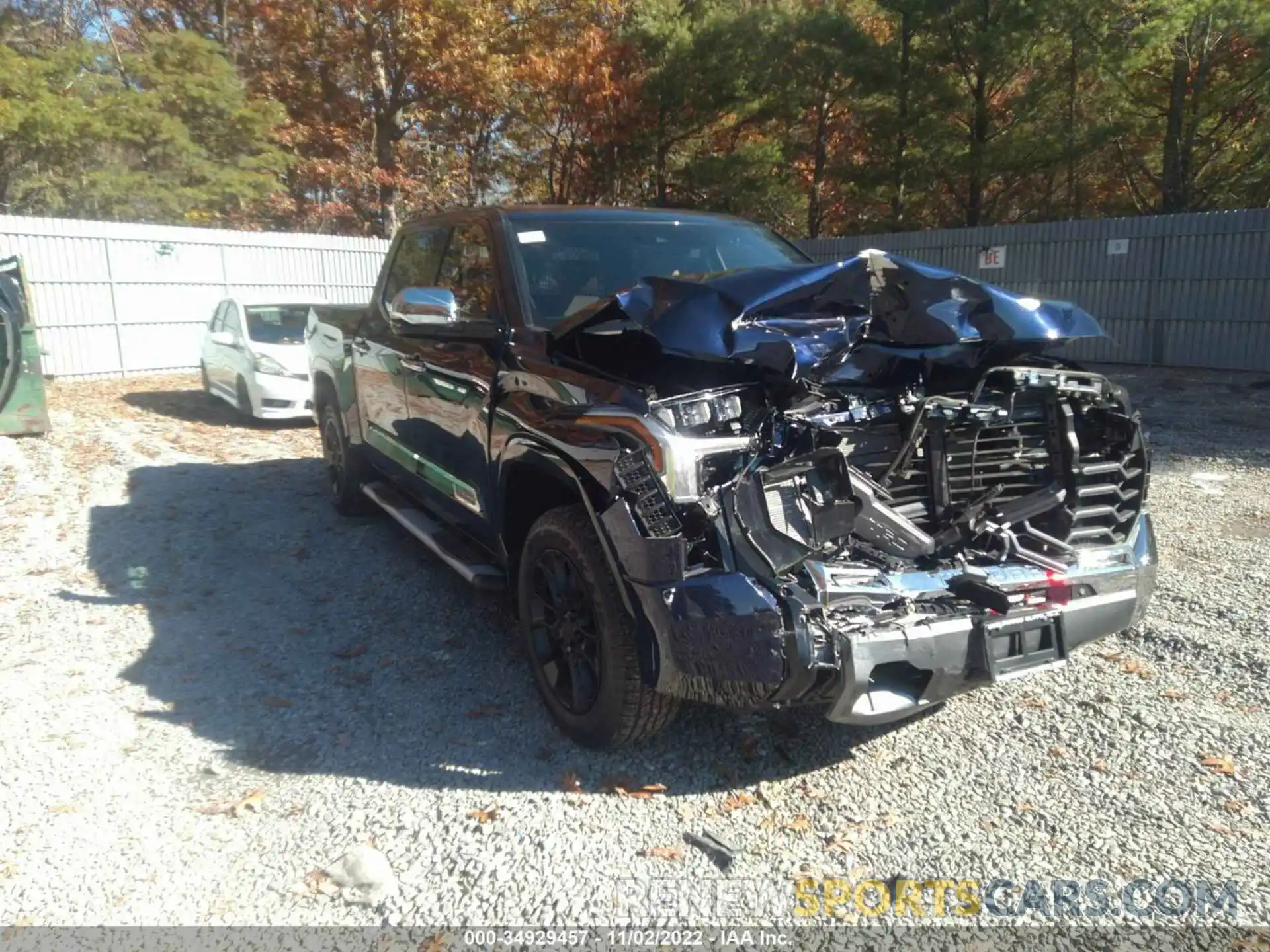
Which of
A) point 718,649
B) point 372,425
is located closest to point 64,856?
point 718,649

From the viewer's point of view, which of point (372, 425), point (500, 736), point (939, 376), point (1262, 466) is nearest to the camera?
point (939, 376)

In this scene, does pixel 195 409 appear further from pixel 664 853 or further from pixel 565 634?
pixel 664 853

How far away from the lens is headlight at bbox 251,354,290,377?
10617mm

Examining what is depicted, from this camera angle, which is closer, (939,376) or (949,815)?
(949,815)

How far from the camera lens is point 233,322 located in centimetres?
1191

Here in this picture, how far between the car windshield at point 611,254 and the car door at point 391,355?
3.07 ft

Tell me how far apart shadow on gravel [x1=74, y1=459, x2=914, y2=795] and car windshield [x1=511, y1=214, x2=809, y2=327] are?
1680 millimetres

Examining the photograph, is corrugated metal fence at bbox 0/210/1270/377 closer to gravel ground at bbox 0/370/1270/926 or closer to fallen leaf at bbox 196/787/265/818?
gravel ground at bbox 0/370/1270/926

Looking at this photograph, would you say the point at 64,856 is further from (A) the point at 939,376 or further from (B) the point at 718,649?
(A) the point at 939,376

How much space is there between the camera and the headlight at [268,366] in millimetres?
10617

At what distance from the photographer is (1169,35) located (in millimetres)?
15398

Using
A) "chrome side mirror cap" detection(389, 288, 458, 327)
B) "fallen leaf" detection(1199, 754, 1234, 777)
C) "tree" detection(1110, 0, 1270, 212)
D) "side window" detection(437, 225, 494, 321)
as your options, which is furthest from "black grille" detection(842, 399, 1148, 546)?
"tree" detection(1110, 0, 1270, 212)

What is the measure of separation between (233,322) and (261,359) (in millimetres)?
1658

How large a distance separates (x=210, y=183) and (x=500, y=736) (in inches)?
832
